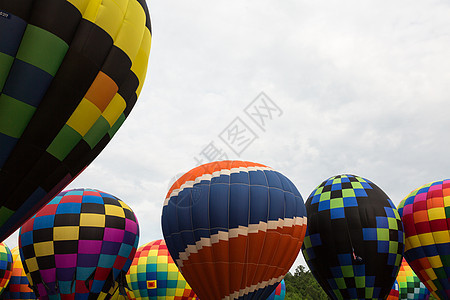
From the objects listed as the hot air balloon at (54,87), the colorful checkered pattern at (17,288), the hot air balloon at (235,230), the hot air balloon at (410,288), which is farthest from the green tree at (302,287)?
the hot air balloon at (54,87)

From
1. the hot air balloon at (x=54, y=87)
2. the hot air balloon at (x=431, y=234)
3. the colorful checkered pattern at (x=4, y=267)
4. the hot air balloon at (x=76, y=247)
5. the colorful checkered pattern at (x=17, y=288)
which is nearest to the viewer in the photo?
the hot air balloon at (x=54, y=87)

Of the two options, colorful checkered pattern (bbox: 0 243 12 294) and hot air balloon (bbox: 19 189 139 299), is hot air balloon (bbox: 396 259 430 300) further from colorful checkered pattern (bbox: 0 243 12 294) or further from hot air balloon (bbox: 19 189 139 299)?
colorful checkered pattern (bbox: 0 243 12 294)

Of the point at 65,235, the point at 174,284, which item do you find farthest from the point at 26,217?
the point at 174,284

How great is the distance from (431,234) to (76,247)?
10.9 metres

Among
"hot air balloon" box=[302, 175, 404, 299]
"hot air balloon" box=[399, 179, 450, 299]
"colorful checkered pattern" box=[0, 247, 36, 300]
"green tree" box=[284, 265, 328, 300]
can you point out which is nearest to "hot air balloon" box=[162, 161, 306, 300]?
"hot air balloon" box=[302, 175, 404, 299]

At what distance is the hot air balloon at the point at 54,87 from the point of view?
5055 mm

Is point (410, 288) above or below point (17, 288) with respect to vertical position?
below

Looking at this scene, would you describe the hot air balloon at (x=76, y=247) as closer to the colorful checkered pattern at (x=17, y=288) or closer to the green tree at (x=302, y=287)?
the colorful checkered pattern at (x=17, y=288)

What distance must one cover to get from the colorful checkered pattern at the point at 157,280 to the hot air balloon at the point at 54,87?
1144cm

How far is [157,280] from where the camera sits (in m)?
16.9

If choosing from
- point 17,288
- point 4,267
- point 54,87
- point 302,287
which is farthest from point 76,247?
point 302,287

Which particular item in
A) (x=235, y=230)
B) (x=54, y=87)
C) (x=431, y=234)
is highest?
(x=54, y=87)

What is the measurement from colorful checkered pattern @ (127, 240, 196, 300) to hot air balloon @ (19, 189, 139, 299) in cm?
502

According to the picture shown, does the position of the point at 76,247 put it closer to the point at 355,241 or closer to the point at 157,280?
the point at 157,280
